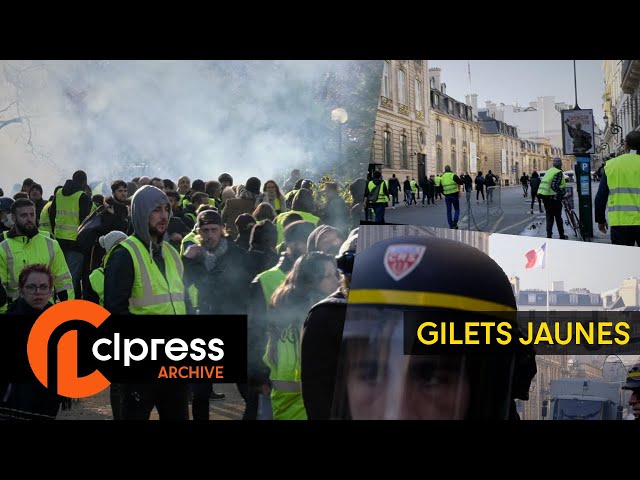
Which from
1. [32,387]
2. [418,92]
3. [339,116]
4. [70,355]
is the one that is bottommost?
[32,387]

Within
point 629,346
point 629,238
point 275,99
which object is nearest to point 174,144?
point 275,99

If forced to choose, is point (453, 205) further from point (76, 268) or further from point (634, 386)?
point (76, 268)

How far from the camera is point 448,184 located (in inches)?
130

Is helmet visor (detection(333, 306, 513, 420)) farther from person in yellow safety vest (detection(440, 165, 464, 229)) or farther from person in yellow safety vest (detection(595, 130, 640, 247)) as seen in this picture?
person in yellow safety vest (detection(595, 130, 640, 247))

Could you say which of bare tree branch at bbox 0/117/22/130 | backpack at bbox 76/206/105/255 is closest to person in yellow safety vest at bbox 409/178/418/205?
backpack at bbox 76/206/105/255

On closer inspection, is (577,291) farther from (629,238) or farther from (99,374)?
(99,374)

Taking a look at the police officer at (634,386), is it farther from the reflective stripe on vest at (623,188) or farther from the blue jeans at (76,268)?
the blue jeans at (76,268)

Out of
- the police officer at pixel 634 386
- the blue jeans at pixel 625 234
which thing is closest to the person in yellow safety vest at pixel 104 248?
the police officer at pixel 634 386

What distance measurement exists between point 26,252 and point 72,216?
288 millimetres

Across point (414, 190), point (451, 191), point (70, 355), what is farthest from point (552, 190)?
point (70, 355)

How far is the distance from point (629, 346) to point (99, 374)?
214 centimetres

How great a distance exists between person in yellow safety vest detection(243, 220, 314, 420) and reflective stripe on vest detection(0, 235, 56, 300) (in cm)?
86

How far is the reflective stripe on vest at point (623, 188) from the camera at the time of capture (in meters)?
4.68

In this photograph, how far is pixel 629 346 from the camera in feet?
10.5
